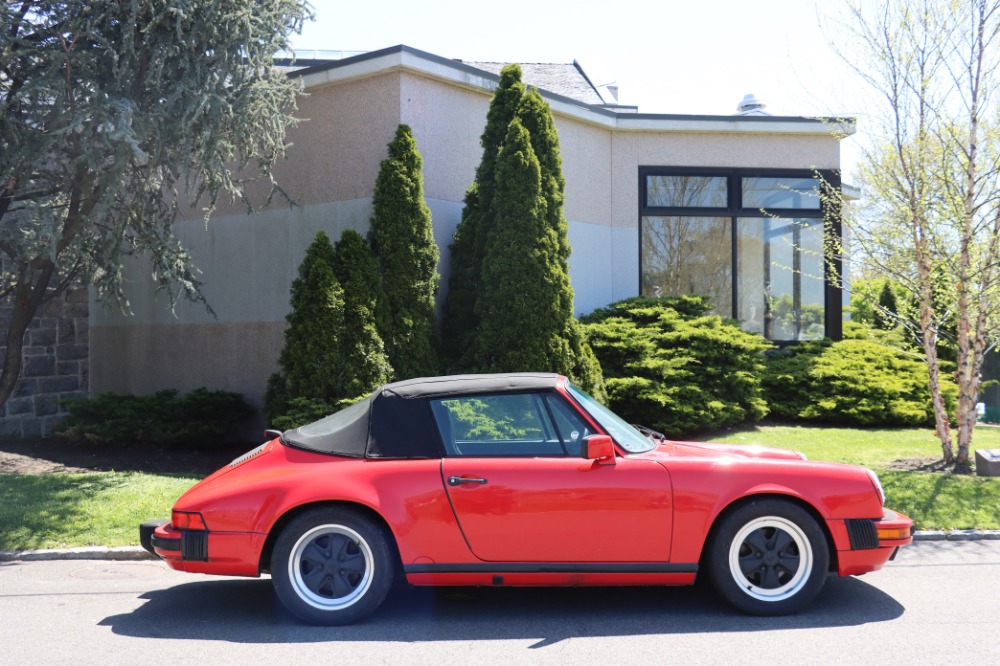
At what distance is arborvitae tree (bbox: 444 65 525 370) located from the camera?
1134 centimetres

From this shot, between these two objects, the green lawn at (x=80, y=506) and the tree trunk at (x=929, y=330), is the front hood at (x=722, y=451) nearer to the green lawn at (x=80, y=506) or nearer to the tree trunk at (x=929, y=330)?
the green lawn at (x=80, y=506)

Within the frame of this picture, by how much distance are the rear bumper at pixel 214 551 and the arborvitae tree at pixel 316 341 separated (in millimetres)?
4704

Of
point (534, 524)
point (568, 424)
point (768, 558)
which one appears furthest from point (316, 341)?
point (768, 558)

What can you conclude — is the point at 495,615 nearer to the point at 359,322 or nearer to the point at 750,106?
the point at 359,322

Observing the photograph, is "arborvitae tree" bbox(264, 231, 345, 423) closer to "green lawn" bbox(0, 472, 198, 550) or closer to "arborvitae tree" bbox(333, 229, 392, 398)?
"arborvitae tree" bbox(333, 229, 392, 398)

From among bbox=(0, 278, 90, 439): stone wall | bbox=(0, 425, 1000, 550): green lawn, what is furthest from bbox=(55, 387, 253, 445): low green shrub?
bbox=(0, 425, 1000, 550): green lawn

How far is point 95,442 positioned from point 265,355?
2460mm

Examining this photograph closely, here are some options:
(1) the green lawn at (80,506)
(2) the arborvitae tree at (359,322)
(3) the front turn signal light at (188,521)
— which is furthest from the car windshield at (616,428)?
(2) the arborvitae tree at (359,322)

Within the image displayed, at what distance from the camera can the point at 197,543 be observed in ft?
17.2

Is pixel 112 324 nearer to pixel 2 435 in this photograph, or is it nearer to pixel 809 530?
pixel 2 435

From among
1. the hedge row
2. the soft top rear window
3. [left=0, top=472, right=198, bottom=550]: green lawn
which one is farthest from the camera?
the hedge row

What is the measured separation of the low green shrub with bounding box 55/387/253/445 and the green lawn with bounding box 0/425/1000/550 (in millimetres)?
1760

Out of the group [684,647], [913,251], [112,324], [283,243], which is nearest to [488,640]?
[684,647]

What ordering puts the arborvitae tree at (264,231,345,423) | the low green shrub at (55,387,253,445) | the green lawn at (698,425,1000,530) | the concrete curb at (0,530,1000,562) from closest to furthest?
1. the concrete curb at (0,530,1000,562)
2. the green lawn at (698,425,1000,530)
3. the arborvitae tree at (264,231,345,423)
4. the low green shrub at (55,387,253,445)
